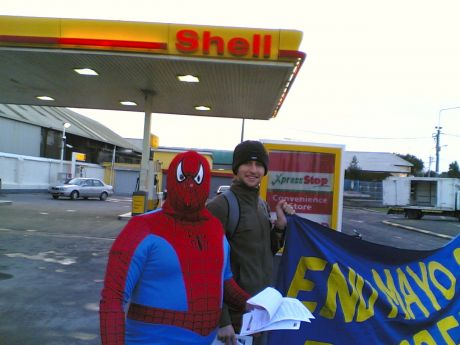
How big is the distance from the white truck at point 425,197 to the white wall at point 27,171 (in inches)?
1071

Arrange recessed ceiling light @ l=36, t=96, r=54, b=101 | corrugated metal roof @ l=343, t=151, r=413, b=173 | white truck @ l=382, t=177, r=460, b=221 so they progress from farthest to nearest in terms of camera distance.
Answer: corrugated metal roof @ l=343, t=151, r=413, b=173, white truck @ l=382, t=177, r=460, b=221, recessed ceiling light @ l=36, t=96, r=54, b=101

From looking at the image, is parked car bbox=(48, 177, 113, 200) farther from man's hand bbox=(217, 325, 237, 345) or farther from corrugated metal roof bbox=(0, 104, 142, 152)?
man's hand bbox=(217, 325, 237, 345)

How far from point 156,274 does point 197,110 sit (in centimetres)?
1718

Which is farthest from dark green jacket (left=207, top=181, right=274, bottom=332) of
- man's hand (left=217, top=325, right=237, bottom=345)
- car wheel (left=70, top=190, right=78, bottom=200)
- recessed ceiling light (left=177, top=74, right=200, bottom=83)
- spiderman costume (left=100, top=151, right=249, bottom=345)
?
car wheel (left=70, top=190, right=78, bottom=200)

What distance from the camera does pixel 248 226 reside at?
2756 mm

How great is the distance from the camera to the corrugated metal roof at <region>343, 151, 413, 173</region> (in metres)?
73.0

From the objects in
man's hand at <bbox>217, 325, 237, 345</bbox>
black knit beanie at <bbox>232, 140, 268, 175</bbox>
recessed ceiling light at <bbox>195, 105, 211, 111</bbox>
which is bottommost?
man's hand at <bbox>217, 325, 237, 345</bbox>

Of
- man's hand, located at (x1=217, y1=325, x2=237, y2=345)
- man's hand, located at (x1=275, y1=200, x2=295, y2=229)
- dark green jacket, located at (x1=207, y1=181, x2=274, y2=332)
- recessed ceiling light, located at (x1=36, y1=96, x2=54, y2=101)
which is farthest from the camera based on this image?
recessed ceiling light, located at (x1=36, y1=96, x2=54, y2=101)

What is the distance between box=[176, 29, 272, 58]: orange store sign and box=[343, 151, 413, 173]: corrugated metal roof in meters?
64.5

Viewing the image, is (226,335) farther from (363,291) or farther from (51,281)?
(51,281)

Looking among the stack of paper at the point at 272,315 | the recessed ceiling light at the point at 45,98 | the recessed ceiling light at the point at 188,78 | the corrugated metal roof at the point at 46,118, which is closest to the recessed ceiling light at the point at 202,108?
the recessed ceiling light at the point at 188,78

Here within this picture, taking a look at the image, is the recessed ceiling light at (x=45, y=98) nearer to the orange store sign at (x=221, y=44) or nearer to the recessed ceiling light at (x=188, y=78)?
the recessed ceiling light at (x=188, y=78)

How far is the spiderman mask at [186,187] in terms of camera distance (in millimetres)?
1959

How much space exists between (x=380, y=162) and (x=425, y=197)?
43.1 metres
